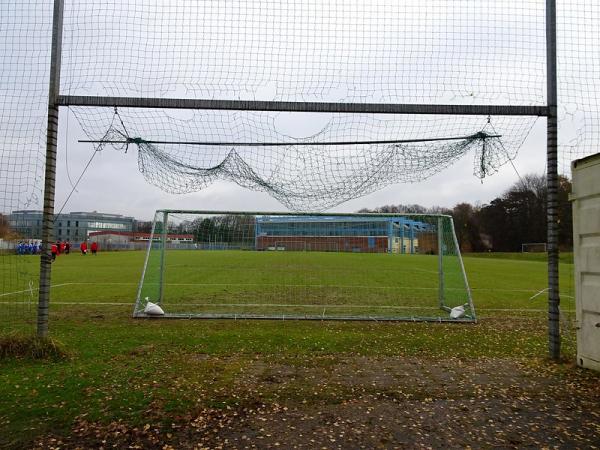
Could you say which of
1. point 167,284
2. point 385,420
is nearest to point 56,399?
point 385,420

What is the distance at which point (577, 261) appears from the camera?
5.56m

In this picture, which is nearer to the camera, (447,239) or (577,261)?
(577,261)

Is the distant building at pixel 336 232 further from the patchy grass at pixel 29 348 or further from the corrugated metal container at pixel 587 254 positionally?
the patchy grass at pixel 29 348

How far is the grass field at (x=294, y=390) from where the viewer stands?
12.1 ft

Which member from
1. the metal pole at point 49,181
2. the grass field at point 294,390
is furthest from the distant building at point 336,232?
the metal pole at point 49,181

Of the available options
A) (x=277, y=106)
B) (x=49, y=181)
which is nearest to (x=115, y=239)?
(x=49, y=181)

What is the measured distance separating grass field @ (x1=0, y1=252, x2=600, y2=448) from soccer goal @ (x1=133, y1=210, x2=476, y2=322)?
2145 millimetres

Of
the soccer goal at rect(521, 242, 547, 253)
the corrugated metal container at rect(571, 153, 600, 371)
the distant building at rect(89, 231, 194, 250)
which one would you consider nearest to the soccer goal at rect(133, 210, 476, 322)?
the corrugated metal container at rect(571, 153, 600, 371)

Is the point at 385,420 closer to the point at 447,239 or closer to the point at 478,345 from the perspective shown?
the point at 478,345

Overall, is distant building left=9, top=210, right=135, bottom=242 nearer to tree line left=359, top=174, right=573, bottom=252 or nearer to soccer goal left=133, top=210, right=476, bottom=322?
soccer goal left=133, top=210, right=476, bottom=322

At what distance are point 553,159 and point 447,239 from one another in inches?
210

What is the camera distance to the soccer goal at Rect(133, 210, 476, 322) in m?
10.3

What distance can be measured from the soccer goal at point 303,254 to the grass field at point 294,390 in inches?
84.4

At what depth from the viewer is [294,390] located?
4746 mm
